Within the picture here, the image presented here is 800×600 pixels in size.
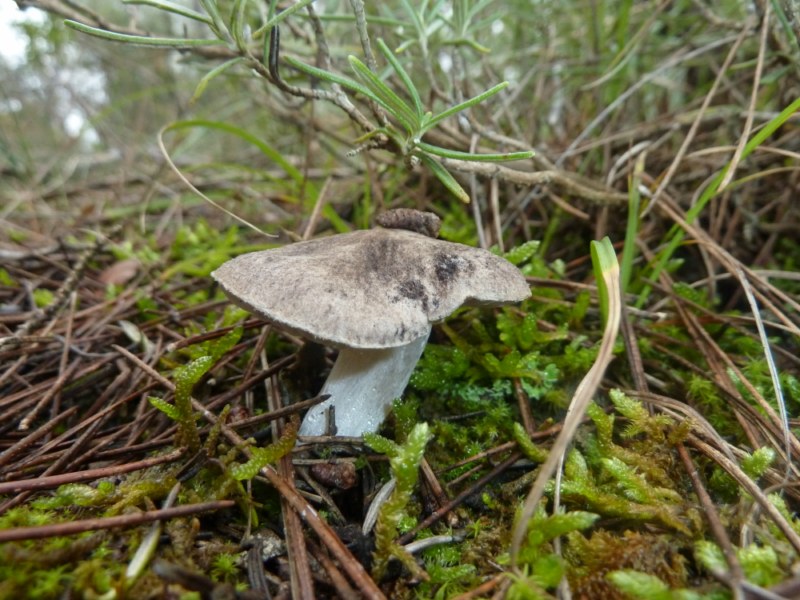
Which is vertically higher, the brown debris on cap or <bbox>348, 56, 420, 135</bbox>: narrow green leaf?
<bbox>348, 56, 420, 135</bbox>: narrow green leaf

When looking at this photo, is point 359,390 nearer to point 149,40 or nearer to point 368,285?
point 368,285

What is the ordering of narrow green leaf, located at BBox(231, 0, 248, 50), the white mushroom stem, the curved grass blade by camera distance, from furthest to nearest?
the white mushroom stem, narrow green leaf, located at BBox(231, 0, 248, 50), the curved grass blade

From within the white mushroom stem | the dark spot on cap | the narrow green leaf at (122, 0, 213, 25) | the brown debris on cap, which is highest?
the narrow green leaf at (122, 0, 213, 25)

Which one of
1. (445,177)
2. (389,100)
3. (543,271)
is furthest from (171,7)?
(543,271)

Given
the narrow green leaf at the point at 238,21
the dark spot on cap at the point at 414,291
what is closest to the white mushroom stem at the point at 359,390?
the dark spot on cap at the point at 414,291

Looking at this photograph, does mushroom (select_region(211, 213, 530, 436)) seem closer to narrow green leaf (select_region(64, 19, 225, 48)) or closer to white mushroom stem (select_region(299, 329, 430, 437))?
white mushroom stem (select_region(299, 329, 430, 437))

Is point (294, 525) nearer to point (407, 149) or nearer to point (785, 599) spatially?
point (785, 599)

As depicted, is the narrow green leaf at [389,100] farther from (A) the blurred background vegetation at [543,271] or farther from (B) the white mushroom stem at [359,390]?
(B) the white mushroom stem at [359,390]

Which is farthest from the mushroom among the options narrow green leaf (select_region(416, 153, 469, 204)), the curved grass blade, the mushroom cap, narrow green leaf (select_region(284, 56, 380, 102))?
narrow green leaf (select_region(284, 56, 380, 102))
